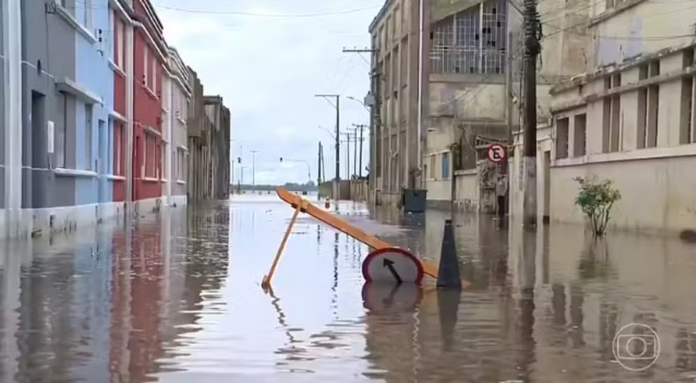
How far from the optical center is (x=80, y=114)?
2383 cm

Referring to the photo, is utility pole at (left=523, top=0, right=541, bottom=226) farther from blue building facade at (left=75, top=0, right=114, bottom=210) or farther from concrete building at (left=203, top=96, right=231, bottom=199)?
concrete building at (left=203, top=96, right=231, bottom=199)

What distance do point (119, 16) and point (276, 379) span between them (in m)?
25.9

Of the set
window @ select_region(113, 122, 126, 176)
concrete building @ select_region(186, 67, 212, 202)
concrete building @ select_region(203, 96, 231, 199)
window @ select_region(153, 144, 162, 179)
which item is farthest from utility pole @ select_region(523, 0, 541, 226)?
concrete building @ select_region(203, 96, 231, 199)

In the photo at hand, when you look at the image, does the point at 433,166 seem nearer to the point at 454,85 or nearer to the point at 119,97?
the point at 454,85

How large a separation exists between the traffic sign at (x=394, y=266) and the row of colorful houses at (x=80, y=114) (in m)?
8.19

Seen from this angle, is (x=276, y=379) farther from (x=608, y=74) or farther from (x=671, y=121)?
(x=608, y=74)

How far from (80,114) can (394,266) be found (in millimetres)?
14295

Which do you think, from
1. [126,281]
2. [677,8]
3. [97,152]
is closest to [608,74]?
[677,8]

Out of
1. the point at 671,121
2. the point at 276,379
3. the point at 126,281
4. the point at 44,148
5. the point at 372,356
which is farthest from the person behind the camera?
the point at 671,121

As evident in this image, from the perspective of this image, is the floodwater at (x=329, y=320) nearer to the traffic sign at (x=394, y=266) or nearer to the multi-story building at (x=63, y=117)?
the traffic sign at (x=394, y=266)

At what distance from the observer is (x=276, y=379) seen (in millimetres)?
6367

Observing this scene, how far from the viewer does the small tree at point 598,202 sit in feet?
76.8

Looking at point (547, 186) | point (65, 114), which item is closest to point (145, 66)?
point (65, 114)
